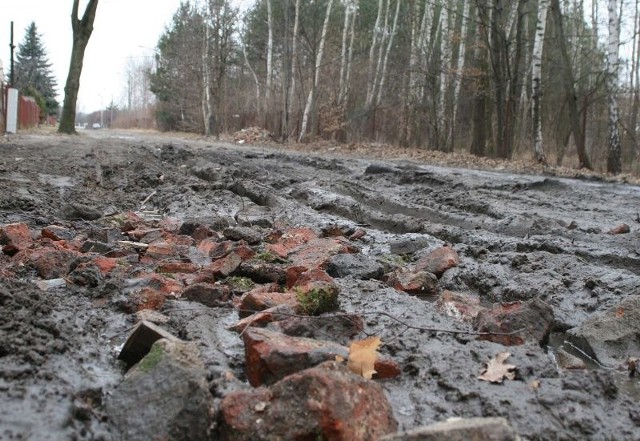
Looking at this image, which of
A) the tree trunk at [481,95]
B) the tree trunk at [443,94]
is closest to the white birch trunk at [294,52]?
the tree trunk at [443,94]

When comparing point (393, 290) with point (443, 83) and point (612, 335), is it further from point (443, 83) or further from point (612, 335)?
→ point (443, 83)

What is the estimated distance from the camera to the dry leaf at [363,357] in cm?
246

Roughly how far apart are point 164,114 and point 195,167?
37085 mm

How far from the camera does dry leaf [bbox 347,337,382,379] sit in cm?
246

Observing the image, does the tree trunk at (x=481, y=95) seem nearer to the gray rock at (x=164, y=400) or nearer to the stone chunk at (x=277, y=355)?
the stone chunk at (x=277, y=355)

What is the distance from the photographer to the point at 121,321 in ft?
10.2

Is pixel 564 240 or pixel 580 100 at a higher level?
pixel 580 100

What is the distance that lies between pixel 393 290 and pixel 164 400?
2043 millimetres

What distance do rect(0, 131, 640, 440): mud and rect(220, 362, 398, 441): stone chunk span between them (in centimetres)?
31

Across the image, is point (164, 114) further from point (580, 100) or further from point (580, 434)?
point (580, 434)

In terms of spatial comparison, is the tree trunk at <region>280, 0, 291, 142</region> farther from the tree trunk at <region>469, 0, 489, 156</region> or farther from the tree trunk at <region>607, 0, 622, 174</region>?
the tree trunk at <region>607, 0, 622, 174</region>

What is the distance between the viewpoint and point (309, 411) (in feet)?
6.32

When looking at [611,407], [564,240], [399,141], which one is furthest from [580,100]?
[611,407]

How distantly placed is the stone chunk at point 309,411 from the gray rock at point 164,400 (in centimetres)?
9
